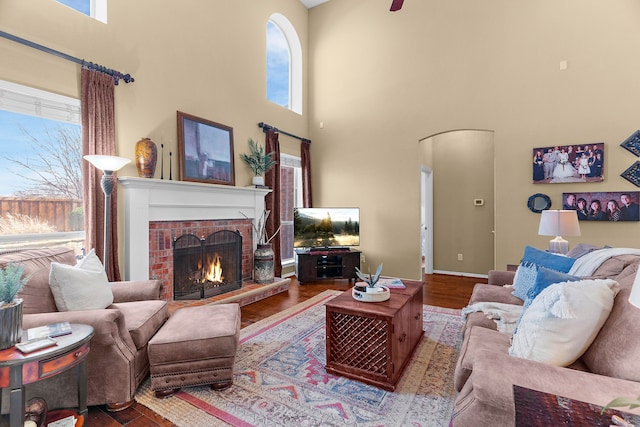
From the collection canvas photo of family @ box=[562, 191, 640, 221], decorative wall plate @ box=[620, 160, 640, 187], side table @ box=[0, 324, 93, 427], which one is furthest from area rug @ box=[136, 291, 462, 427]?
decorative wall plate @ box=[620, 160, 640, 187]

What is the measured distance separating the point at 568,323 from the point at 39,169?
3.80 m

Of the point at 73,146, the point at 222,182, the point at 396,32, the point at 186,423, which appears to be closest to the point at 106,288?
the point at 186,423

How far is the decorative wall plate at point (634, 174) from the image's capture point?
3.73 m

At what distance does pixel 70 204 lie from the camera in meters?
2.92

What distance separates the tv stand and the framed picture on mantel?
1626 millimetres

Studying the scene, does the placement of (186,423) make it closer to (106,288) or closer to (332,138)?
(106,288)

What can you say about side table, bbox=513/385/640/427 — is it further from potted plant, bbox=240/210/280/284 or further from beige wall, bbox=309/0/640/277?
beige wall, bbox=309/0/640/277

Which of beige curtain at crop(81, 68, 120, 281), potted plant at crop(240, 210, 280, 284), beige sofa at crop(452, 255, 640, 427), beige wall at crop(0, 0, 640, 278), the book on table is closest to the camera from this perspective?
beige sofa at crop(452, 255, 640, 427)

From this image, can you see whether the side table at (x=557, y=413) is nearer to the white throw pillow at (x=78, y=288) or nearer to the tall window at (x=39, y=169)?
the white throw pillow at (x=78, y=288)

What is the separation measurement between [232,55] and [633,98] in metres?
5.05

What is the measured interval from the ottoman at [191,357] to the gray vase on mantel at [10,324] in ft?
2.08

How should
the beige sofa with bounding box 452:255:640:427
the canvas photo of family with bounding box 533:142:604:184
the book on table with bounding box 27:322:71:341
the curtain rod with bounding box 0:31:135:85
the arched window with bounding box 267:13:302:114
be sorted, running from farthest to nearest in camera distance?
the arched window with bounding box 267:13:302:114 < the canvas photo of family with bounding box 533:142:604:184 < the curtain rod with bounding box 0:31:135:85 < the book on table with bounding box 27:322:71:341 < the beige sofa with bounding box 452:255:640:427

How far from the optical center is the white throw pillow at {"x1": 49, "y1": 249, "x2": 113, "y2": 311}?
1987 millimetres

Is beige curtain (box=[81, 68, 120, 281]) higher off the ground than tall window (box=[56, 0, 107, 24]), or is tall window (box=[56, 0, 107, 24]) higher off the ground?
tall window (box=[56, 0, 107, 24])
